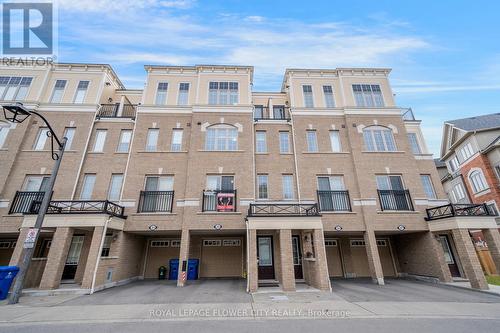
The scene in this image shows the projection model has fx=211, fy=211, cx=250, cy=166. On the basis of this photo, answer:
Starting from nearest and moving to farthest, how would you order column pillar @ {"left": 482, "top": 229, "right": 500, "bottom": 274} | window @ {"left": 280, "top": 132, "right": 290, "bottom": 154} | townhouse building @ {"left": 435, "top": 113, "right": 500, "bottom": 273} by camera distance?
1. column pillar @ {"left": 482, "top": 229, "right": 500, "bottom": 274}
2. window @ {"left": 280, "top": 132, "right": 290, "bottom": 154}
3. townhouse building @ {"left": 435, "top": 113, "right": 500, "bottom": 273}

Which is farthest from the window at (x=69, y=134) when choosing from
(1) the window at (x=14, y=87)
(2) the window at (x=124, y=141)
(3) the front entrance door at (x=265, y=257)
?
(3) the front entrance door at (x=265, y=257)

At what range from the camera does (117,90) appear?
17.7 metres

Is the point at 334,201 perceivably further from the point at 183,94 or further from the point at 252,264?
the point at 183,94

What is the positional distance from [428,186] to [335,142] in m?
6.87

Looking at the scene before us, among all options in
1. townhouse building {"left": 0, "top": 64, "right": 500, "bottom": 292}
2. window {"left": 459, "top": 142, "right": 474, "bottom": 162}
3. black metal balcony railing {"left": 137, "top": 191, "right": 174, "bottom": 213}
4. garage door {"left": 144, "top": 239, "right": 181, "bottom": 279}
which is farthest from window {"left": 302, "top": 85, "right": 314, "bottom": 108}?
window {"left": 459, "top": 142, "right": 474, "bottom": 162}

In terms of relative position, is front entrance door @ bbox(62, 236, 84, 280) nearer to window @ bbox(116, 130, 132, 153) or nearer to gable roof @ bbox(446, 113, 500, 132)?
window @ bbox(116, 130, 132, 153)

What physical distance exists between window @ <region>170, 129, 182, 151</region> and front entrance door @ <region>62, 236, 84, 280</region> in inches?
301

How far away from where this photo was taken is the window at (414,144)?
15.3 metres

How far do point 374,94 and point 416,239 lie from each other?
10475 mm

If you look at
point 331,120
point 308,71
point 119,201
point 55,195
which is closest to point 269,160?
point 331,120

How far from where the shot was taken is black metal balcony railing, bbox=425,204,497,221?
443 inches

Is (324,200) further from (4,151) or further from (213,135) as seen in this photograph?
(4,151)

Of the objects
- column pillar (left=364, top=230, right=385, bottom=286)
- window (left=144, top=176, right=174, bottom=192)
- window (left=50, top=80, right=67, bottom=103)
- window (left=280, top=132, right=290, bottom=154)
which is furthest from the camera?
window (left=50, top=80, right=67, bottom=103)

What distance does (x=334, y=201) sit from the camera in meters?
13.2
